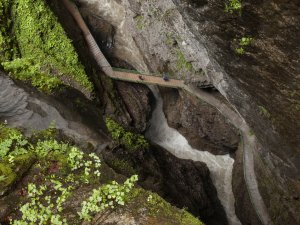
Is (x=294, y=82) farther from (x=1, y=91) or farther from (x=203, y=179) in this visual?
(x=203, y=179)

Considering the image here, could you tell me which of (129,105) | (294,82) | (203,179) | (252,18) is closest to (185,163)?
(203,179)

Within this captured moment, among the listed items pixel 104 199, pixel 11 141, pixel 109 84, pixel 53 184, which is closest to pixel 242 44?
pixel 104 199

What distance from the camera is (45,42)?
1045 cm

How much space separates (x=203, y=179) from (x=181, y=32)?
5291 mm

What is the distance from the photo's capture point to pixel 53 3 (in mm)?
11141

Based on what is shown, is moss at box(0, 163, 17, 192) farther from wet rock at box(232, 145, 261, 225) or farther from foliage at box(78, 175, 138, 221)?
wet rock at box(232, 145, 261, 225)

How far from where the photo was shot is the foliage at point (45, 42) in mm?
10156

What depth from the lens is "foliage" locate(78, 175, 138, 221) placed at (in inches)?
164

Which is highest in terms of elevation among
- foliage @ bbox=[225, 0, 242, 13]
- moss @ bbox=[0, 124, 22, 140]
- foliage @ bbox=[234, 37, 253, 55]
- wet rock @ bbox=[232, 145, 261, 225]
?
foliage @ bbox=[225, 0, 242, 13]

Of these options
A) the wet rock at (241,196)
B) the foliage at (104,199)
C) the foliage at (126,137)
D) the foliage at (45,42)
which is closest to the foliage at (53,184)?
the foliage at (104,199)

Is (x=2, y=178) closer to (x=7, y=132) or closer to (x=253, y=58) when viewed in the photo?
(x=7, y=132)

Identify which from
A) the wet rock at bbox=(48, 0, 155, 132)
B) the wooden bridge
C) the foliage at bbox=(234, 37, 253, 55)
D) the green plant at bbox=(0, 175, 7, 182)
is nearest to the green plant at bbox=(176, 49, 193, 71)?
the wooden bridge

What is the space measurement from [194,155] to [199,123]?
5.23ft

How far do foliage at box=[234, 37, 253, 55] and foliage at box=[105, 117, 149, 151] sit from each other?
5291mm
